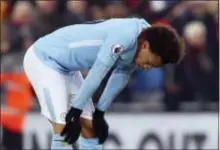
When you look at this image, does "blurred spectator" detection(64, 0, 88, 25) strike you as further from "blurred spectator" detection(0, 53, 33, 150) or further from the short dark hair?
the short dark hair

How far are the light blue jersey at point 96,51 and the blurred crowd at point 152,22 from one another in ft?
6.53

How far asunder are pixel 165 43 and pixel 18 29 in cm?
279

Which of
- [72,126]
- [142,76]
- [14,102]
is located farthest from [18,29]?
[72,126]

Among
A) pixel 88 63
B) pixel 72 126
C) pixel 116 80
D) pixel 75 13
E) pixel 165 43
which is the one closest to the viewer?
pixel 165 43

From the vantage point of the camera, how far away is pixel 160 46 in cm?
515

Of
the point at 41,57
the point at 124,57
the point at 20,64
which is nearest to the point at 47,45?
the point at 41,57

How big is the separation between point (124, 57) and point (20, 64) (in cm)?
255

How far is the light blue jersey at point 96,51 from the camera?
5199 millimetres

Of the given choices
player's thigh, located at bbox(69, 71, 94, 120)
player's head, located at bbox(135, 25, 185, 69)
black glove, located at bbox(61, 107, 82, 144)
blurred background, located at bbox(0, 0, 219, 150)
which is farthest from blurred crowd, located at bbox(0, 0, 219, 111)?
player's head, located at bbox(135, 25, 185, 69)

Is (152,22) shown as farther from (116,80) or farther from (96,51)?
(96,51)

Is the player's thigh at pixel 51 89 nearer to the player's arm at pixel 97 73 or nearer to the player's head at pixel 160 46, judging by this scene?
the player's arm at pixel 97 73

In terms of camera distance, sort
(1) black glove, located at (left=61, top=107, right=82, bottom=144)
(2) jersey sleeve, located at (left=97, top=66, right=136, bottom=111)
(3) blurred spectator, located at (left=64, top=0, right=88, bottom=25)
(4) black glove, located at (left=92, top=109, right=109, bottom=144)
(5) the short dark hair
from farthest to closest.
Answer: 1. (3) blurred spectator, located at (left=64, top=0, right=88, bottom=25)
2. (4) black glove, located at (left=92, top=109, right=109, bottom=144)
3. (2) jersey sleeve, located at (left=97, top=66, right=136, bottom=111)
4. (1) black glove, located at (left=61, top=107, right=82, bottom=144)
5. (5) the short dark hair

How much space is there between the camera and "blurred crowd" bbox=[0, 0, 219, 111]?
7.65 meters

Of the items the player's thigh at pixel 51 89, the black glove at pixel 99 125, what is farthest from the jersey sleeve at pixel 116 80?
the player's thigh at pixel 51 89
